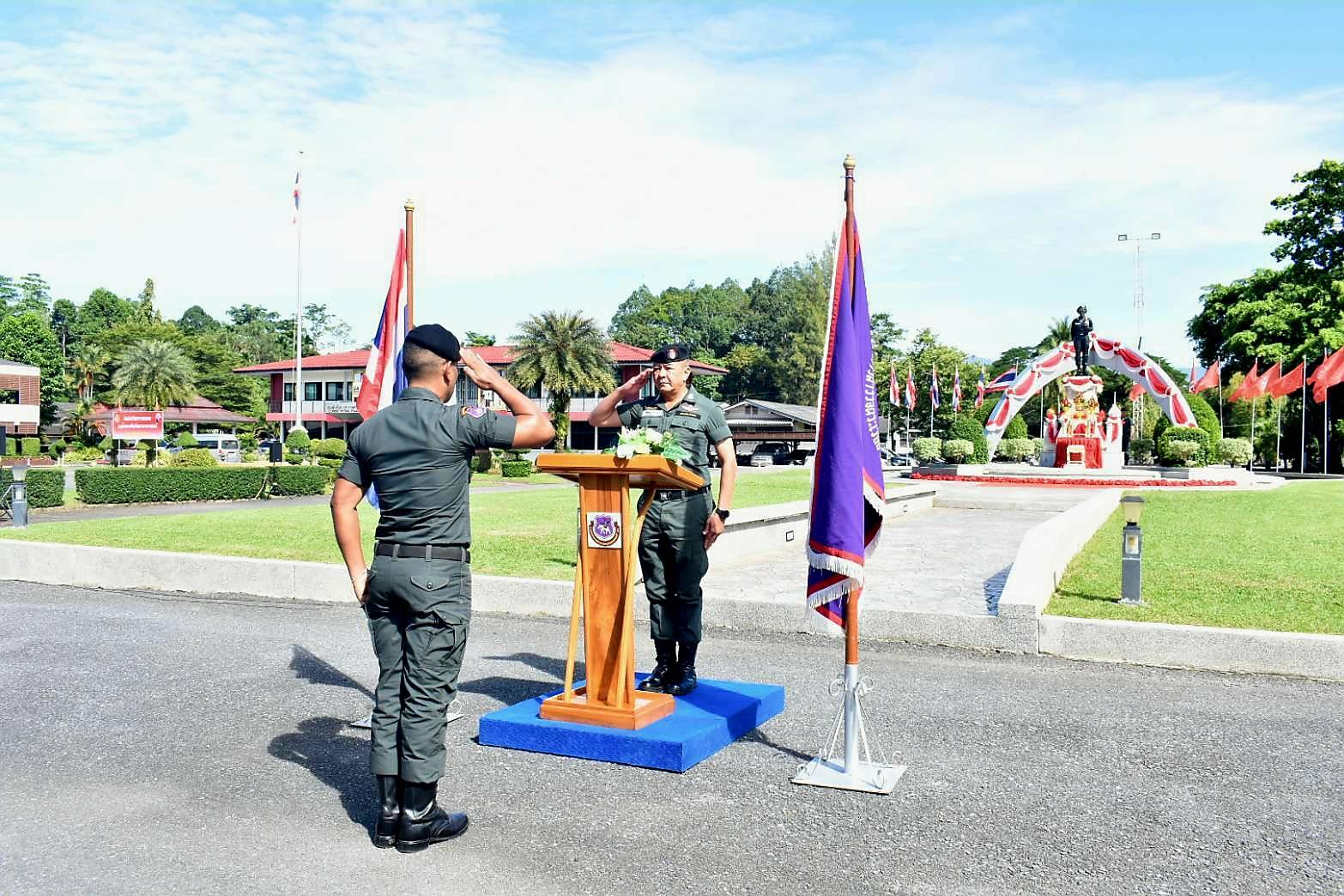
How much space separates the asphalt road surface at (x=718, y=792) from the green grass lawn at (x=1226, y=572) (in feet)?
4.91

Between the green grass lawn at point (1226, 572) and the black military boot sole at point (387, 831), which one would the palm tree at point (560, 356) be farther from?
the black military boot sole at point (387, 831)

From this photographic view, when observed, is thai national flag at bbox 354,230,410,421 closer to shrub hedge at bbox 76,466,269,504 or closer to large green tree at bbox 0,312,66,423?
shrub hedge at bbox 76,466,269,504

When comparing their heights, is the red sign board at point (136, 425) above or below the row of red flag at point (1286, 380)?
below

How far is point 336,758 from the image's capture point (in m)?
5.43

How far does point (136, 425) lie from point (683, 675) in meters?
34.3

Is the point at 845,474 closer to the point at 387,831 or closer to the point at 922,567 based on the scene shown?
the point at 387,831

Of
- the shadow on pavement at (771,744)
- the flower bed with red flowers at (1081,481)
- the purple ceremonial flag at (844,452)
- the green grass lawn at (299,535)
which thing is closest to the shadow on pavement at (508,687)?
the shadow on pavement at (771,744)

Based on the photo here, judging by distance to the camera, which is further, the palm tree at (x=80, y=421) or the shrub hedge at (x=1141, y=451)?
the palm tree at (x=80, y=421)

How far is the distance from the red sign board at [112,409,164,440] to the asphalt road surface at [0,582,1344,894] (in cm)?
3061

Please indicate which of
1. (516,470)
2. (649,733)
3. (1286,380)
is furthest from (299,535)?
(1286,380)

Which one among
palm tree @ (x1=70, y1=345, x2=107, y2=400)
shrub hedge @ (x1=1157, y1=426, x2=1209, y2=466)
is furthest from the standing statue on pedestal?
palm tree @ (x1=70, y1=345, x2=107, y2=400)

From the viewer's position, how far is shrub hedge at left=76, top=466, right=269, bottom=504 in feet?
84.0

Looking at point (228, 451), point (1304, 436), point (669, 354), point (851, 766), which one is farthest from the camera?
point (228, 451)

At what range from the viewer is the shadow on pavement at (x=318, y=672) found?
705cm
